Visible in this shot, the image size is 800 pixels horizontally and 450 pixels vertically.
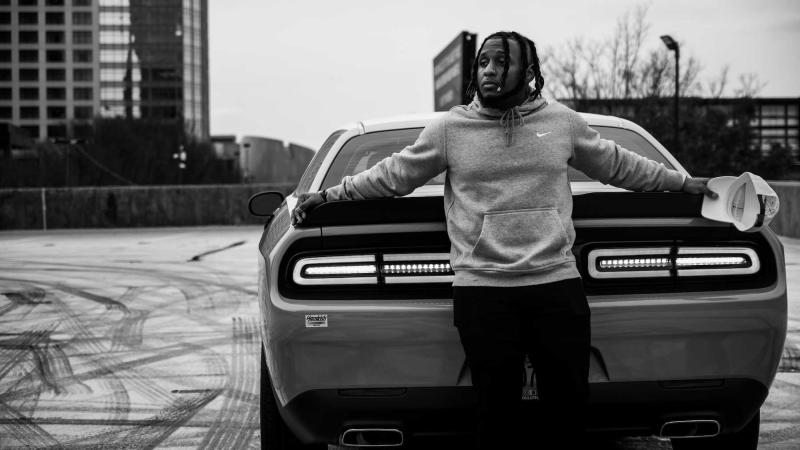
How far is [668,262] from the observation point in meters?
3.25

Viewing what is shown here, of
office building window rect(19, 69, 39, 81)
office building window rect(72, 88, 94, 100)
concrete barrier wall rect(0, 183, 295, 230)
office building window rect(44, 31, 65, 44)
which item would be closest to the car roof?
concrete barrier wall rect(0, 183, 295, 230)

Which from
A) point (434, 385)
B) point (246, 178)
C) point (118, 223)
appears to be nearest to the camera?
point (434, 385)

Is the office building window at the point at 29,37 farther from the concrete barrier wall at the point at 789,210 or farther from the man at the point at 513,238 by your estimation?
the man at the point at 513,238

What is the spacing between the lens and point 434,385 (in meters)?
3.15

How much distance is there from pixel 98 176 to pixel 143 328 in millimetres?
69560

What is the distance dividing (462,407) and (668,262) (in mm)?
833

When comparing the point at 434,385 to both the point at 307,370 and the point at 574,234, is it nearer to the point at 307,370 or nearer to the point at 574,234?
the point at 307,370

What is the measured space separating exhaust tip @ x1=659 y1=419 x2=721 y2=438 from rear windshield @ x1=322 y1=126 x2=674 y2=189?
151 centimetres

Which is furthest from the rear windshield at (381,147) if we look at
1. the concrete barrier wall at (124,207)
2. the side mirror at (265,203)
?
the concrete barrier wall at (124,207)

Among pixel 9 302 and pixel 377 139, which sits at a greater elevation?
pixel 377 139

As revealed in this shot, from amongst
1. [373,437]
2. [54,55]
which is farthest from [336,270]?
[54,55]

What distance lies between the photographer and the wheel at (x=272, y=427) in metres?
3.62

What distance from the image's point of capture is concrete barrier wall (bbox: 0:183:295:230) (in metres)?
27.6

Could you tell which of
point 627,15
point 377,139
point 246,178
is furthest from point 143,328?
point 246,178
